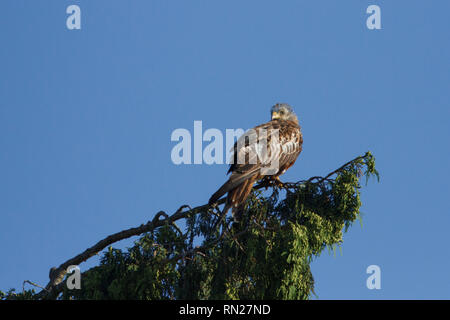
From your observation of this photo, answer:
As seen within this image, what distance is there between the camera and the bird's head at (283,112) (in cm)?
1502

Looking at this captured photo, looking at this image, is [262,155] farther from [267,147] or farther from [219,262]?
[219,262]

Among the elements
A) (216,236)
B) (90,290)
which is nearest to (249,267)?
(216,236)

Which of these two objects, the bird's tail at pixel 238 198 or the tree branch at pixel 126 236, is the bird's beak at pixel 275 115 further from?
the bird's tail at pixel 238 198

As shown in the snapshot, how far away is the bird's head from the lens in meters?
15.0

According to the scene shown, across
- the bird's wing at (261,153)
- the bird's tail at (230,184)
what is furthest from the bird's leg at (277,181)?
the bird's tail at (230,184)

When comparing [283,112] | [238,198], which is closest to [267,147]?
[238,198]

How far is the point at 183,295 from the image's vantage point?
1003 centimetres

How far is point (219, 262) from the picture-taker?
1013 cm

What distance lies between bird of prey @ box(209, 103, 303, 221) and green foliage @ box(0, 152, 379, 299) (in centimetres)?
32

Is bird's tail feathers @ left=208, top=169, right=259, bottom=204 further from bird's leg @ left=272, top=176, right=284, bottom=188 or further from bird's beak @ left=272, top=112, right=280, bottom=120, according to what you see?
bird's beak @ left=272, top=112, right=280, bottom=120

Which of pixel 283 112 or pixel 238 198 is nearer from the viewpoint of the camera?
pixel 238 198

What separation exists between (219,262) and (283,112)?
578 cm
